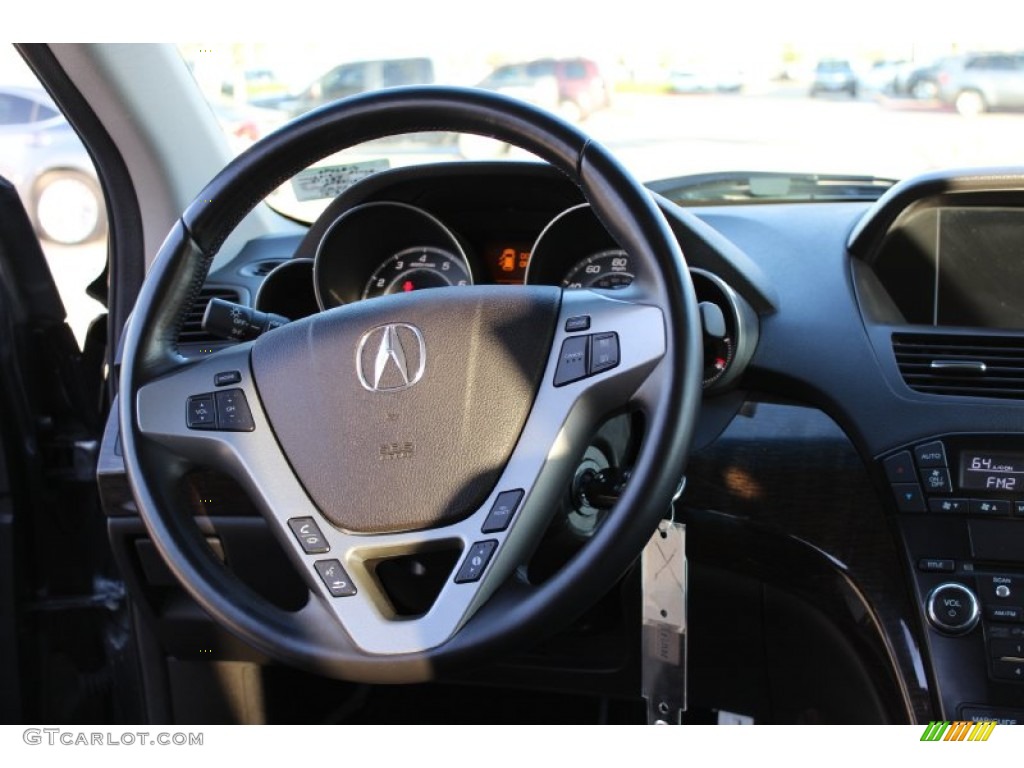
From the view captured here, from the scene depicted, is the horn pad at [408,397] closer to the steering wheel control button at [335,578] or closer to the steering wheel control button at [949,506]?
the steering wheel control button at [335,578]

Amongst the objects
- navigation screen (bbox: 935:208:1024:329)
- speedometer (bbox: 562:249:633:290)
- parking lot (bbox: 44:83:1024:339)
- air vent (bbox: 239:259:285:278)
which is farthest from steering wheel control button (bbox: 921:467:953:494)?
air vent (bbox: 239:259:285:278)

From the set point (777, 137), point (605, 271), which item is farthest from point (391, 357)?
point (777, 137)

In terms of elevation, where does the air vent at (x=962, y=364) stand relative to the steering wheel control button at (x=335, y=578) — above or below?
above

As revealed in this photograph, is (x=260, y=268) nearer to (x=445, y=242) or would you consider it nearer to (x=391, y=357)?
(x=445, y=242)

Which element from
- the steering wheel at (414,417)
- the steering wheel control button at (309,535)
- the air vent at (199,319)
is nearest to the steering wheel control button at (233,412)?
the steering wheel at (414,417)

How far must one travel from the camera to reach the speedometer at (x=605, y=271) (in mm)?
1978

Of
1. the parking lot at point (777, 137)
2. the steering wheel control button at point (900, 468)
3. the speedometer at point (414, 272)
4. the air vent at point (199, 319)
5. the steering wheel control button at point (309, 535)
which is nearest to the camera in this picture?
the steering wheel control button at point (309, 535)

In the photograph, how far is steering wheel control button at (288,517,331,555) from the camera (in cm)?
145

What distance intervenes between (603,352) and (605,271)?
1.93 ft

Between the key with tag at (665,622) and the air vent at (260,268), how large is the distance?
3.72ft

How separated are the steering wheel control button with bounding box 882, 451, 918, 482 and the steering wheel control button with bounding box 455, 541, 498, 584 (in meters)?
0.76

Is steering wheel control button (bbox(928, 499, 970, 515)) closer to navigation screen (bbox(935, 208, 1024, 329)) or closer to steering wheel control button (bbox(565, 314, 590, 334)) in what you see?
→ navigation screen (bbox(935, 208, 1024, 329))
